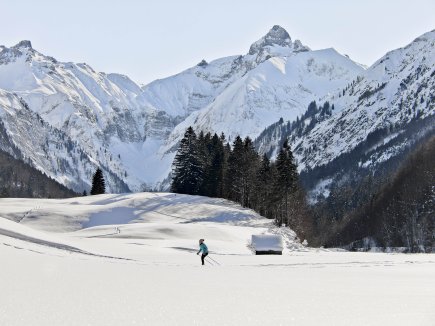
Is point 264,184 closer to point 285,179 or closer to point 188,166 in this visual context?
point 285,179

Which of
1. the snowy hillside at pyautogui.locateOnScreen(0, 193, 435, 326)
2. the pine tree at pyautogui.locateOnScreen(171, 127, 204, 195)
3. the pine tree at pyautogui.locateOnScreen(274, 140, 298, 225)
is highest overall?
the pine tree at pyautogui.locateOnScreen(171, 127, 204, 195)

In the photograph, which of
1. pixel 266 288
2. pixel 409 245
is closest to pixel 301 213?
pixel 409 245

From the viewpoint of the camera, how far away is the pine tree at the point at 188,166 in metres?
103

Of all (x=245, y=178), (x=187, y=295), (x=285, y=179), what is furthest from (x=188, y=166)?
(x=187, y=295)

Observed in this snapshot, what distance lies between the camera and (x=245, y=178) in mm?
92188

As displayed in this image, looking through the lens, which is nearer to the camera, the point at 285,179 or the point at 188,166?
the point at 285,179

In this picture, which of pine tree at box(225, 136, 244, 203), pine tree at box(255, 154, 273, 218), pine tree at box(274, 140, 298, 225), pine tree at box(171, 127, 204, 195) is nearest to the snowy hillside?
pine tree at box(274, 140, 298, 225)

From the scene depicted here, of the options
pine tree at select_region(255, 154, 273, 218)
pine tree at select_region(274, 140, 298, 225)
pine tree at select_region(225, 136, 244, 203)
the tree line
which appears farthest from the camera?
pine tree at select_region(225, 136, 244, 203)

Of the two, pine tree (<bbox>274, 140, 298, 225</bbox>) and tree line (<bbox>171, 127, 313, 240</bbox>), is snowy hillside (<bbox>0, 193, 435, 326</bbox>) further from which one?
tree line (<bbox>171, 127, 313, 240</bbox>)

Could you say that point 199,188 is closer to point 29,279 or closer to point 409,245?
point 409,245

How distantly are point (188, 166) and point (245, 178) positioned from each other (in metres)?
16.1

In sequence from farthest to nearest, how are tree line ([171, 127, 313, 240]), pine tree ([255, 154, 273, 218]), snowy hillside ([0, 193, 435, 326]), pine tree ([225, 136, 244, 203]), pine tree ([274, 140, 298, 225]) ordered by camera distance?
pine tree ([225, 136, 244, 203]), pine tree ([255, 154, 273, 218]), tree line ([171, 127, 313, 240]), pine tree ([274, 140, 298, 225]), snowy hillside ([0, 193, 435, 326])

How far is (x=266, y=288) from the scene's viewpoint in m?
18.2

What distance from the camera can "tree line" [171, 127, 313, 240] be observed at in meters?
81.3
